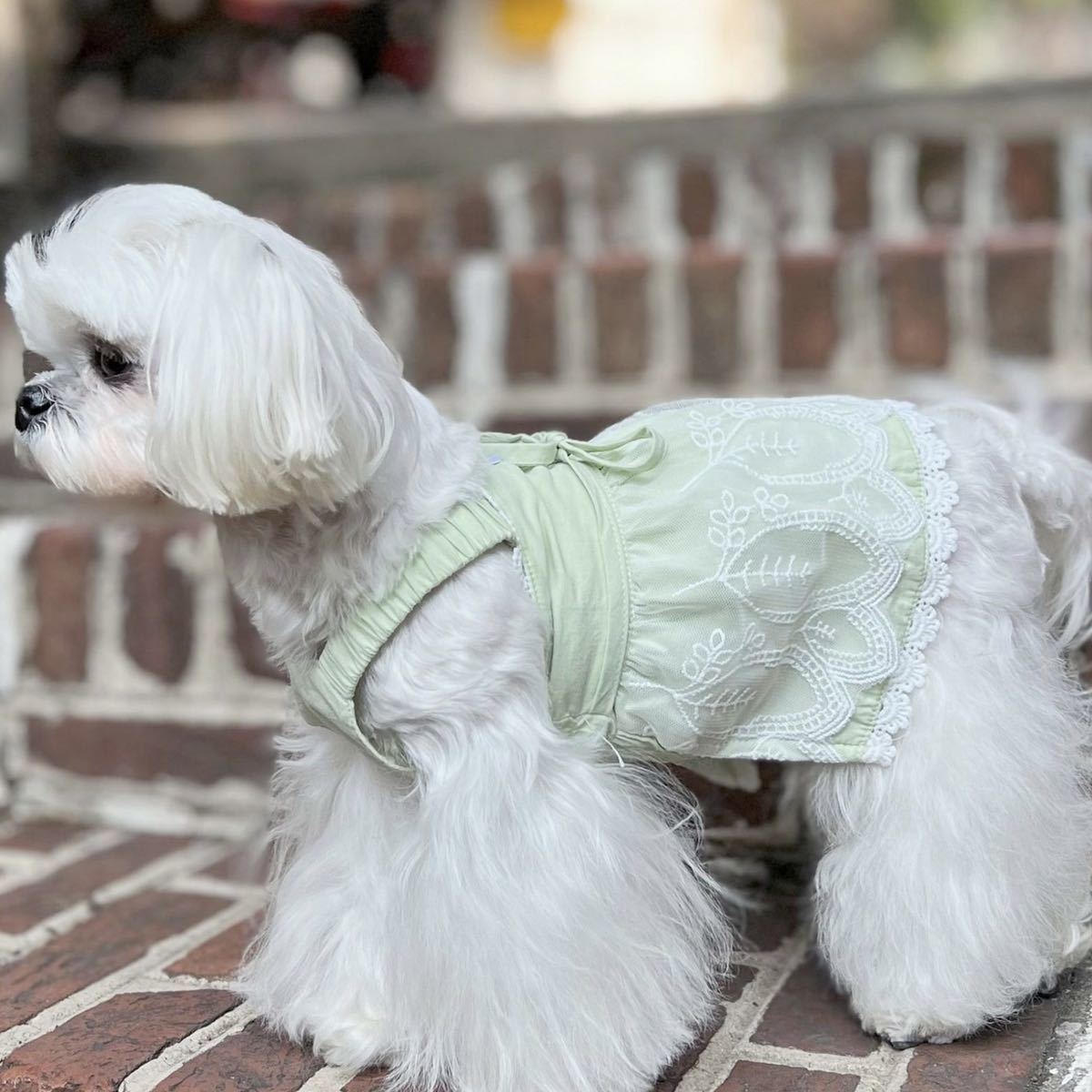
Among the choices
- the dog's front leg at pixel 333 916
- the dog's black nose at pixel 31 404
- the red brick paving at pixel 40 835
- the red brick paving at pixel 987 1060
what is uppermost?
the dog's black nose at pixel 31 404

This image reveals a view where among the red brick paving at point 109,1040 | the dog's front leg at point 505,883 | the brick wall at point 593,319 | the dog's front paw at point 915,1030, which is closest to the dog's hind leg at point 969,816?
the dog's front paw at point 915,1030

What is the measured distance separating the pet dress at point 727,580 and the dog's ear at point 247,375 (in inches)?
7.3

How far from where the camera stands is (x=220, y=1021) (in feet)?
4.53

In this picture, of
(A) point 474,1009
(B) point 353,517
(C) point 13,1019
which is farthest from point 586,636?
(C) point 13,1019

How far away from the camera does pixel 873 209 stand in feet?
9.20

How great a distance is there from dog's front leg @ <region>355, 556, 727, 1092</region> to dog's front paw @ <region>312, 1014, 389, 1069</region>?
0.05m

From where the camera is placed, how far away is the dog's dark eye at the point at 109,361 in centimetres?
113

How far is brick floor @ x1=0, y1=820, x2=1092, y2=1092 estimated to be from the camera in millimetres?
1259

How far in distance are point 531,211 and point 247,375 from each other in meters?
2.09

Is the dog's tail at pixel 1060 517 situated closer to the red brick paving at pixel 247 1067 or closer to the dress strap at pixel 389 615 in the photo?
the dress strap at pixel 389 615

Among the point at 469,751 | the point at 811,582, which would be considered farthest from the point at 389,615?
the point at 811,582

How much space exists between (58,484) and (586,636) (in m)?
0.48

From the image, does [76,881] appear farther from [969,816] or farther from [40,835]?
[969,816]

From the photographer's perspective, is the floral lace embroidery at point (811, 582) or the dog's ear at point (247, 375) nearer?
the dog's ear at point (247, 375)
